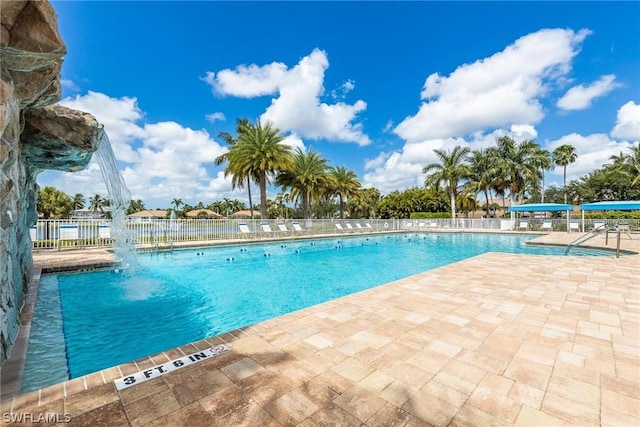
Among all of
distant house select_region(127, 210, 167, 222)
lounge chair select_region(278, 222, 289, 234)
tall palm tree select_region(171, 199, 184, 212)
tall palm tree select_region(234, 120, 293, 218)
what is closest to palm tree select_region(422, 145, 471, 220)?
tall palm tree select_region(234, 120, 293, 218)

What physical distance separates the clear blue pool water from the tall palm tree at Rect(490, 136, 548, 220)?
56.5 feet

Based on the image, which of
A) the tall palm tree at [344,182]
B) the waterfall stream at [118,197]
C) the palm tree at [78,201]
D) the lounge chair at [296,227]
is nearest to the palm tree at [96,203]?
the palm tree at [78,201]

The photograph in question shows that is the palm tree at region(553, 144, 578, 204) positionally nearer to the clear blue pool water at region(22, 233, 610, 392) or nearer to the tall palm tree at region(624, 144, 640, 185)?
the tall palm tree at region(624, 144, 640, 185)

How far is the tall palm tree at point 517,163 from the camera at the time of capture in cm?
2627

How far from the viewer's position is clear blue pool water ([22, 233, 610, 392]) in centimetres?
364

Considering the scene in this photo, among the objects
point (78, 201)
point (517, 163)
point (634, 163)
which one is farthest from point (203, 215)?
point (634, 163)

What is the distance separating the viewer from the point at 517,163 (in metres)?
26.8

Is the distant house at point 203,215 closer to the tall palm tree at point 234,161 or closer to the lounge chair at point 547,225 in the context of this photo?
the tall palm tree at point 234,161

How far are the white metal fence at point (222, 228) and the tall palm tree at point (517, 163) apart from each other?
6115 millimetres

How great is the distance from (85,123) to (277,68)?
35.7ft

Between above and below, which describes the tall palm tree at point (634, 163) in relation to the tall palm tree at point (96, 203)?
above

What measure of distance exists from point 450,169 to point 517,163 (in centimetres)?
615

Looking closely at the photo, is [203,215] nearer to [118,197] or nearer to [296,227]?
[296,227]

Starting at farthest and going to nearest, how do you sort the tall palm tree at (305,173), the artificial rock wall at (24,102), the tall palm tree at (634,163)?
the tall palm tree at (634,163) → the tall palm tree at (305,173) → the artificial rock wall at (24,102)
